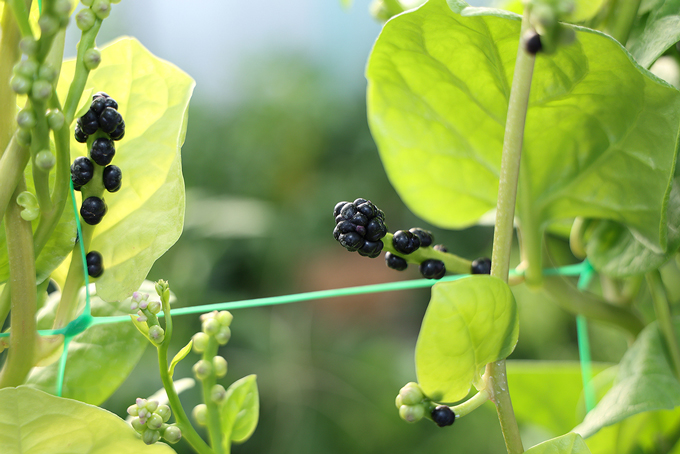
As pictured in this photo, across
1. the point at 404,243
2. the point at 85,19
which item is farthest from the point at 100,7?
the point at 404,243

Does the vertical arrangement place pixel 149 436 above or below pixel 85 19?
below

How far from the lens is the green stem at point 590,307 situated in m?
0.23

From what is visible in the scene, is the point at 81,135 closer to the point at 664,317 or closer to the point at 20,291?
the point at 20,291

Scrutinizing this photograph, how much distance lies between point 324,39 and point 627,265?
175 cm

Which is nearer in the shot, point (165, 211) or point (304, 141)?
point (165, 211)

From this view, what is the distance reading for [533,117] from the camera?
0.62 ft

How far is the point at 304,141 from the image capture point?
4.50 feet

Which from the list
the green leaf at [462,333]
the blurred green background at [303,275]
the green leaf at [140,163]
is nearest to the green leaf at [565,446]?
the green leaf at [462,333]

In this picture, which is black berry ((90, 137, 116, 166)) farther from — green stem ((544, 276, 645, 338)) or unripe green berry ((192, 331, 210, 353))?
green stem ((544, 276, 645, 338))

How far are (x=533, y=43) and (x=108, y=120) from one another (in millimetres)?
113

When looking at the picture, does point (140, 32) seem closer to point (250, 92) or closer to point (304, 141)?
point (250, 92)

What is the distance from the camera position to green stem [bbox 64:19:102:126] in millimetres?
134

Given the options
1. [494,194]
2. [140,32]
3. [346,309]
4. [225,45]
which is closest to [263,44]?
[225,45]

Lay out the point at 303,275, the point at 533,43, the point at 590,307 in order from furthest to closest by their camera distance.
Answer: the point at 303,275, the point at 590,307, the point at 533,43
